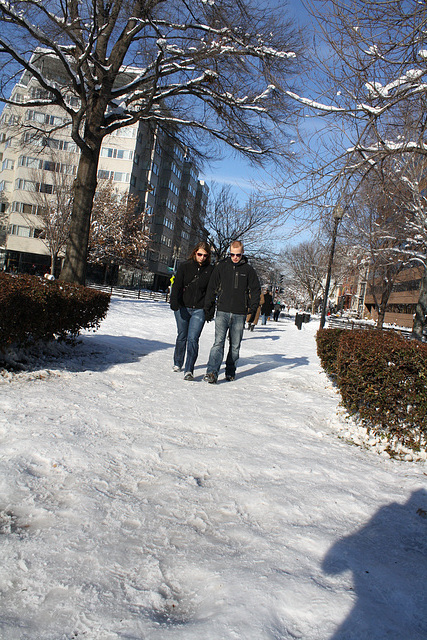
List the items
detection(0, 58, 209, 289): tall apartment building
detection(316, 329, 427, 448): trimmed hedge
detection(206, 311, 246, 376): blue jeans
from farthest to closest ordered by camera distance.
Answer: detection(0, 58, 209, 289): tall apartment building → detection(206, 311, 246, 376): blue jeans → detection(316, 329, 427, 448): trimmed hedge

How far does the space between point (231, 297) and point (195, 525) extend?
4.10 m

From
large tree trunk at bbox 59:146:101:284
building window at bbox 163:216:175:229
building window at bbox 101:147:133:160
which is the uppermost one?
building window at bbox 101:147:133:160

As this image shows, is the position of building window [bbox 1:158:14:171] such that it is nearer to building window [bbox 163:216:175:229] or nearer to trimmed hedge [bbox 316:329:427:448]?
building window [bbox 163:216:175:229]

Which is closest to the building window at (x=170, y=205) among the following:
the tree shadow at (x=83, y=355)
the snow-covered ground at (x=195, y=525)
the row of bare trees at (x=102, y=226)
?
the row of bare trees at (x=102, y=226)

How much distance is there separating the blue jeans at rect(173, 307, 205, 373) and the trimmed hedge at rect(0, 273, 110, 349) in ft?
5.00

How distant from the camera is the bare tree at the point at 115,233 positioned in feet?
114

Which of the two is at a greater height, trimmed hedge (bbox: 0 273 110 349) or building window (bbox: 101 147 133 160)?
building window (bbox: 101 147 133 160)

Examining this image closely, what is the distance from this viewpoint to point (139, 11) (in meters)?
10.4

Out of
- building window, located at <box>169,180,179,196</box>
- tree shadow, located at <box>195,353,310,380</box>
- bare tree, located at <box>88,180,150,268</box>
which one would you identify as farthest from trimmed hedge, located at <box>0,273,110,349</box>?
building window, located at <box>169,180,179,196</box>

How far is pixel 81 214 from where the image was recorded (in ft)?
36.9

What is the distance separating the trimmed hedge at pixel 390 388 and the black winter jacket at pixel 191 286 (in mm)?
2470

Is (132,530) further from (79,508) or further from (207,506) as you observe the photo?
(207,506)

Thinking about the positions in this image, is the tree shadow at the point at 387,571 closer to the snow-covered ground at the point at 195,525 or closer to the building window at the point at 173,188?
the snow-covered ground at the point at 195,525

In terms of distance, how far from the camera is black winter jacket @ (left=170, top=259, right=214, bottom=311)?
6.52 m
